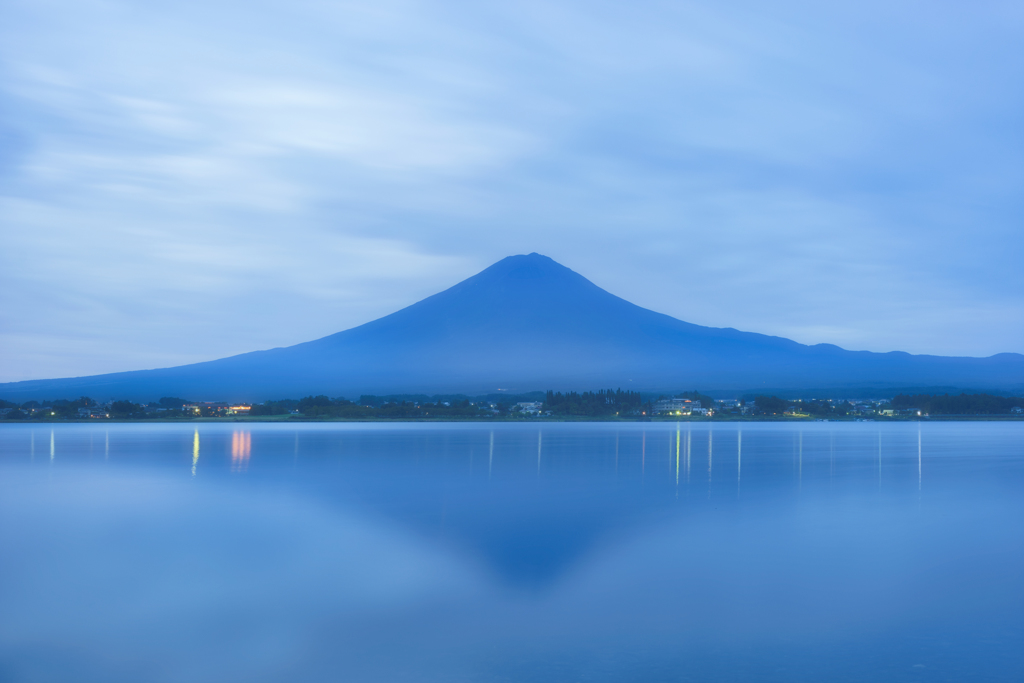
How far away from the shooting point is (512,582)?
8.21 meters

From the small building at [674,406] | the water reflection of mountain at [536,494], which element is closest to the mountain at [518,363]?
the small building at [674,406]

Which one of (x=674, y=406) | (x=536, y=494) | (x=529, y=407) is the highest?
(x=536, y=494)

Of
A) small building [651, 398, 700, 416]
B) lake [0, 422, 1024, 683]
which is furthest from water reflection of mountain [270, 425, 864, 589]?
small building [651, 398, 700, 416]

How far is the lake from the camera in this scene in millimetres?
5777

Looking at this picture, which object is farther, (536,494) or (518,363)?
(518,363)

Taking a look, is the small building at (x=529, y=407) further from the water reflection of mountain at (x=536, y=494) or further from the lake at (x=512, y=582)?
the lake at (x=512, y=582)

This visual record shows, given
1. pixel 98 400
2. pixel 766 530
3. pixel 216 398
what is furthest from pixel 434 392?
pixel 766 530

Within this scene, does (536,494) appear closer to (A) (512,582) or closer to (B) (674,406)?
(A) (512,582)

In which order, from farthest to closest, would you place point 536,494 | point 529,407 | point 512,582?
point 529,407, point 536,494, point 512,582

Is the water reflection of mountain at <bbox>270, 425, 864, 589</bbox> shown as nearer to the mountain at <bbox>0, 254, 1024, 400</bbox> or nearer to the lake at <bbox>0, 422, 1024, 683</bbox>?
the lake at <bbox>0, 422, 1024, 683</bbox>

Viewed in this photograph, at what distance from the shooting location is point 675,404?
363ft

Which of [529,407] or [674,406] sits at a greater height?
[674,406]

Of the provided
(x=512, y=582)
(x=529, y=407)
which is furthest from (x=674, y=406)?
(x=512, y=582)

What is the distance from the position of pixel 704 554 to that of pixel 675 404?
103201 millimetres
